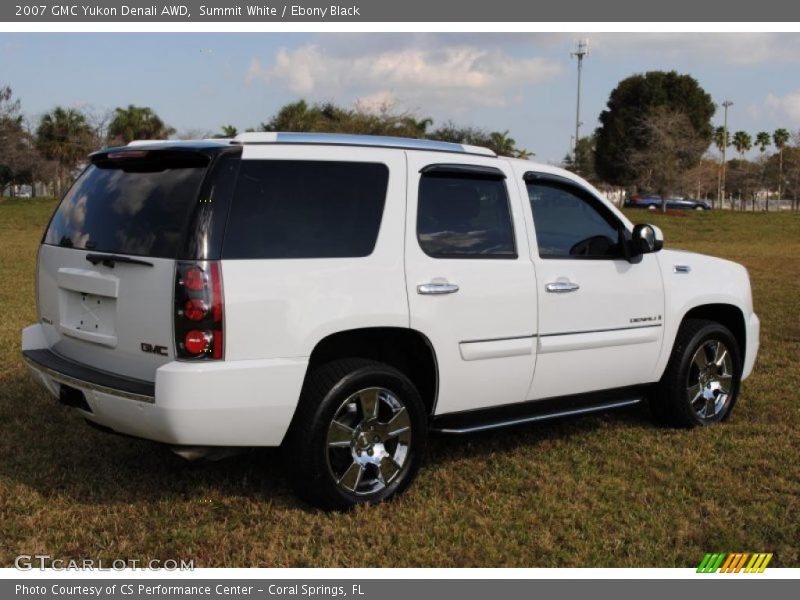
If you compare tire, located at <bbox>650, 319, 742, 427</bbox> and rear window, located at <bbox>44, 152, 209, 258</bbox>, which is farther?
tire, located at <bbox>650, 319, 742, 427</bbox>

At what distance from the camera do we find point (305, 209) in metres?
4.21

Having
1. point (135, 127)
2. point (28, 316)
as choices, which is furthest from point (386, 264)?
point (135, 127)

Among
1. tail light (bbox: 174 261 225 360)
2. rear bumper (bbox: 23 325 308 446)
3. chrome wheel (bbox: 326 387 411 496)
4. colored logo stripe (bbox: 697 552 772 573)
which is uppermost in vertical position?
tail light (bbox: 174 261 225 360)

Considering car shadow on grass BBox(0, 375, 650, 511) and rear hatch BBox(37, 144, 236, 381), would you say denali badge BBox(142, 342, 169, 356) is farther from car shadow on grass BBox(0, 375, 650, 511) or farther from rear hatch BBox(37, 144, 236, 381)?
car shadow on grass BBox(0, 375, 650, 511)

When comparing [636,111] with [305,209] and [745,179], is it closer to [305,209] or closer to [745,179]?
[745,179]

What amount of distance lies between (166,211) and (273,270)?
598 mm

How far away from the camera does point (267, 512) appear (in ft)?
14.3

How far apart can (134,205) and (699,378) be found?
12.9ft

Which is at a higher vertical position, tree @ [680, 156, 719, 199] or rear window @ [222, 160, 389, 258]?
tree @ [680, 156, 719, 199]

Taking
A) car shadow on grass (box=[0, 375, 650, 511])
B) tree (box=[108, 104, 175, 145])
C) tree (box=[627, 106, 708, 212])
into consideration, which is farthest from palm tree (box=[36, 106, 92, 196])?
car shadow on grass (box=[0, 375, 650, 511])

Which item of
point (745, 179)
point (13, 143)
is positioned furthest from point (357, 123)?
point (745, 179)

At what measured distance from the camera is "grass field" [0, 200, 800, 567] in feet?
13.0

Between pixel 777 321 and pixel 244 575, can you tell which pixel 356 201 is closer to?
pixel 244 575

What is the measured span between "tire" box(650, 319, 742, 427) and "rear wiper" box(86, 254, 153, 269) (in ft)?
11.7
